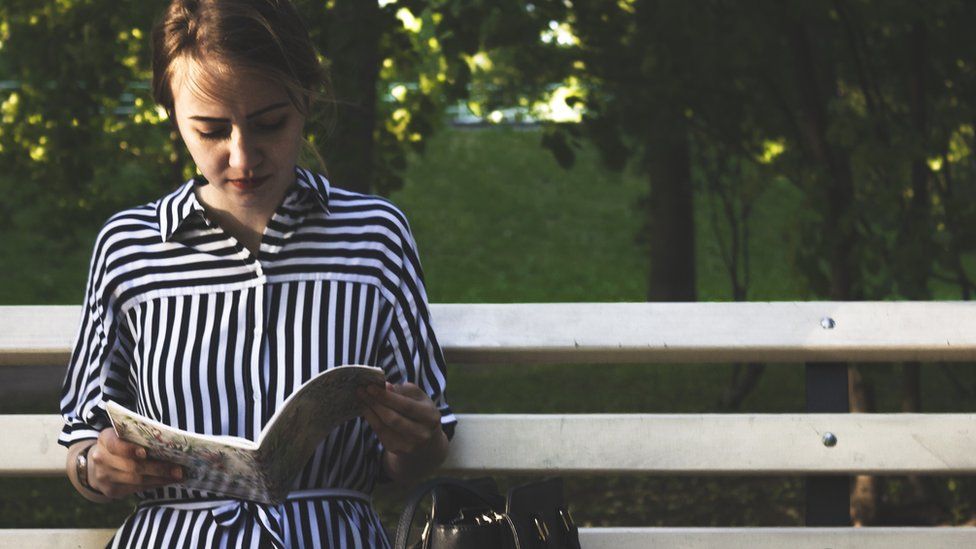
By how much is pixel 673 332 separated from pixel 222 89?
3.31 ft

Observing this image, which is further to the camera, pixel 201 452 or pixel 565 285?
pixel 565 285

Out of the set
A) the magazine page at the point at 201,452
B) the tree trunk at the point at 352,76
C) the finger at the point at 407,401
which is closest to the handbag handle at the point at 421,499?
the finger at the point at 407,401

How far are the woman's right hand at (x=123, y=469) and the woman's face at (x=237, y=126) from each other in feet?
1.43

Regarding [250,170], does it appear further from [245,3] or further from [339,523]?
[339,523]

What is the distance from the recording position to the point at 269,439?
5.98 feet

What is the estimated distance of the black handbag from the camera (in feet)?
6.84

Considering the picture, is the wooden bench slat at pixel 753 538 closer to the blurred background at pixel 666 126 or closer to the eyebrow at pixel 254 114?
the eyebrow at pixel 254 114

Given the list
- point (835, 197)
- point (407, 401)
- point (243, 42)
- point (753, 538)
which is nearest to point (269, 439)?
point (407, 401)

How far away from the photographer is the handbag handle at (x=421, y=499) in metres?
2.11

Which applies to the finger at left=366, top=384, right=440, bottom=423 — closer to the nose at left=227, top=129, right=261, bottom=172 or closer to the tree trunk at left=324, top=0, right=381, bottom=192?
the nose at left=227, top=129, right=261, bottom=172

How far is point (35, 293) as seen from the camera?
49.0ft

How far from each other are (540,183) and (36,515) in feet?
50.5

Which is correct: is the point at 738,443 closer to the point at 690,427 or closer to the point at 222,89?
the point at 690,427

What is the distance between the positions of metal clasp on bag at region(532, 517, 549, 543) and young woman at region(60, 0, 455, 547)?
22 cm
